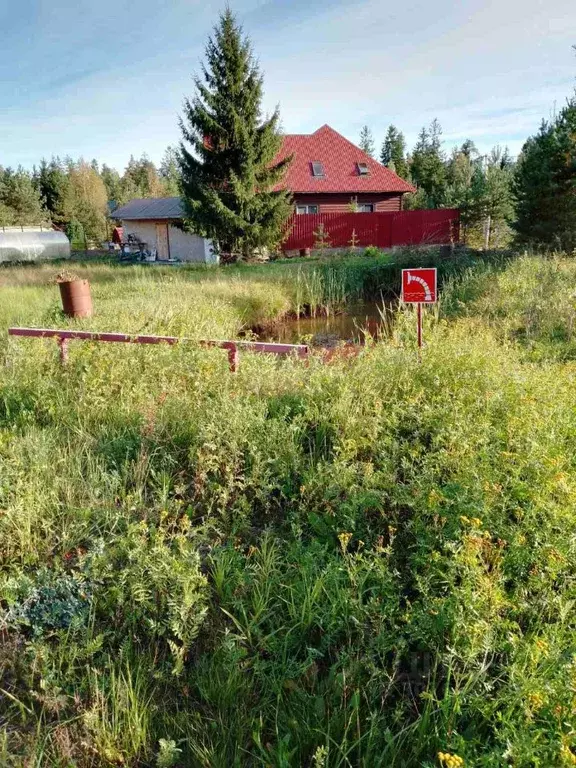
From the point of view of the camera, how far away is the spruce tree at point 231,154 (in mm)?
16219

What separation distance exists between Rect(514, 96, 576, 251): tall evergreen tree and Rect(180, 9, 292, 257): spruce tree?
7.94 m

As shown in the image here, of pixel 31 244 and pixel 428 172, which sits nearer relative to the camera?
pixel 31 244

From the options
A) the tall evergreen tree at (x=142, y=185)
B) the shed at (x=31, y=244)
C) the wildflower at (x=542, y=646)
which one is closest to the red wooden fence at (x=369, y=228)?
the shed at (x=31, y=244)

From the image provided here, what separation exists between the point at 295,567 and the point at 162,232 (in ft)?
81.4

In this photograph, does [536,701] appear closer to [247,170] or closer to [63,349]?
[63,349]

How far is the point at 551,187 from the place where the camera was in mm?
15203

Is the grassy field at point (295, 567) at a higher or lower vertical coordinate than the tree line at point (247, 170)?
lower

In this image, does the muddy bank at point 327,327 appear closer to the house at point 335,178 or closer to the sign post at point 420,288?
the sign post at point 420,288

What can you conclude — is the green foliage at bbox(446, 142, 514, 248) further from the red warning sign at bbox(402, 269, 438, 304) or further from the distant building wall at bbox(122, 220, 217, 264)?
the red warning sign at bbox(402, 269, 438, 304)

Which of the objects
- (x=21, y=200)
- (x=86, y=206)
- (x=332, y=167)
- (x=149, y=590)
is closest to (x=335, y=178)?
(x=332, y=167)

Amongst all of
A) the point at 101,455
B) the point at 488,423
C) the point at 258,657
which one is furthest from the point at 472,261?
the point at 258,657

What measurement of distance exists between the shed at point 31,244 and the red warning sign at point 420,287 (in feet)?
82.4

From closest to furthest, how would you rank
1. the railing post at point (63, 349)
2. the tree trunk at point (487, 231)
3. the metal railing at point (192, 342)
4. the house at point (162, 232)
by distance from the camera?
the metal railing at point (192, 342), the railing post at point (63, 349), the tree trunk at point (487, 231), the house at point (162, 232)

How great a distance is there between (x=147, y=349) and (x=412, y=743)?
399 centimetres
